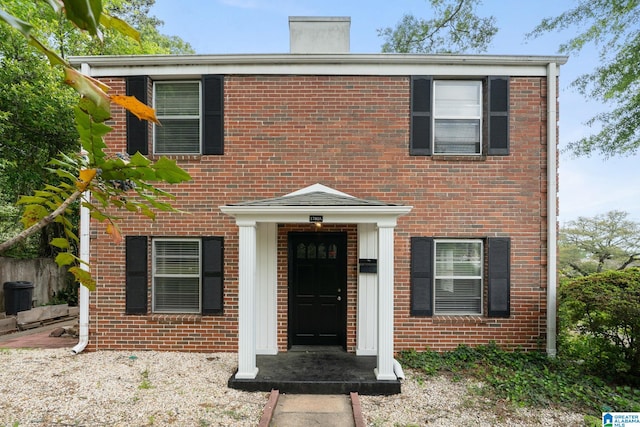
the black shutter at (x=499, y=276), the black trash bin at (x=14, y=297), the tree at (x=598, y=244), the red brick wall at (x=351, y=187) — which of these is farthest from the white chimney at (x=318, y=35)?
the tree at (x=598, y=244)

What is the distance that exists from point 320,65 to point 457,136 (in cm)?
281

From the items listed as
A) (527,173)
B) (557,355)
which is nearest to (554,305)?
(557,355)

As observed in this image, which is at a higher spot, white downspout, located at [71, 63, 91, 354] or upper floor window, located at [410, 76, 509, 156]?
upper floor window, located at [410, 76, 509, 156]

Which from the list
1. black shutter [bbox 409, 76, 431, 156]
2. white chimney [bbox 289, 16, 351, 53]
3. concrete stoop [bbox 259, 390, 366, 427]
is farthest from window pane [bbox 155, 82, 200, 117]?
concrete stoop [bbox 259, 390, 366, 427]

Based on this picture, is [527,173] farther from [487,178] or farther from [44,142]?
[44,142]

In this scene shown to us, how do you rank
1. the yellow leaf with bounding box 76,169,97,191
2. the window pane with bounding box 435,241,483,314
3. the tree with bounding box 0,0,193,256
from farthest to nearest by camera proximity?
the tree with bounding box 0,0,193,256, the window pane with bounding box 435,241,483,314, the yellow leaf with bounding box 76,169,97,191

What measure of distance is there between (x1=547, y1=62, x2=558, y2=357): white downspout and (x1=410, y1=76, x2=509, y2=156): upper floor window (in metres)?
0.74

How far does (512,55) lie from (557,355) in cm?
531

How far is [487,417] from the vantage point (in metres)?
4.15

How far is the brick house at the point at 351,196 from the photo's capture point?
5.93m

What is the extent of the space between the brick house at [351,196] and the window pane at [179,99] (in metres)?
0.23

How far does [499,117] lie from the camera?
5.96 metres

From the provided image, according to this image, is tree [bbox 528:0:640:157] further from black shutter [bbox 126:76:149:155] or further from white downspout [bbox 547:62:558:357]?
black shutter [bbox 126:76:149:155]

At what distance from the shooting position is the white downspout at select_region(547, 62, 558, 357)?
5.84 m
